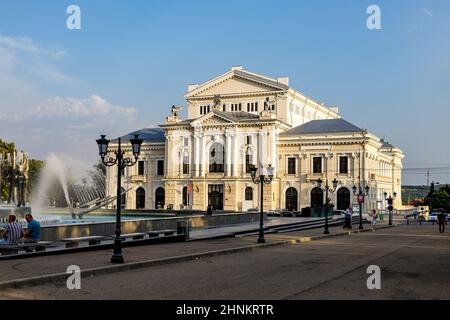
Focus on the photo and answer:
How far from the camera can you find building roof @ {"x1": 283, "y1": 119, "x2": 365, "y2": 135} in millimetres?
80625

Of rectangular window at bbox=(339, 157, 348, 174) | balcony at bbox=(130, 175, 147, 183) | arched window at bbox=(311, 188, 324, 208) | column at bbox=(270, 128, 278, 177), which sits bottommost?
arched window at bbox=(311, 188, 324, 208)

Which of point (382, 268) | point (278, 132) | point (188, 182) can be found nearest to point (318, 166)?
point (278, 132)

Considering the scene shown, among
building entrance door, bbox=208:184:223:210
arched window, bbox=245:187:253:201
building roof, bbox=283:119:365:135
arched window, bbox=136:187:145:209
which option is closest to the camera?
arched window, bbox=245:187:253:201

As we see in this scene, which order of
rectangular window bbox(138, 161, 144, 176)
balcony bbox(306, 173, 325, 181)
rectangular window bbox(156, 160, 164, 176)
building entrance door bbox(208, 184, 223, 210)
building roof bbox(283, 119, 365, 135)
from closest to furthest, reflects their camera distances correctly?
balcony bbox(306, 173, 325, 181), building roof bbox(283, 119, 365, 135), building entrance door bbox(208, 184, 223, 210), rectangular window bbox(156, 160, 164, 176), rectangular window bbox(138, 161, 144, 176)

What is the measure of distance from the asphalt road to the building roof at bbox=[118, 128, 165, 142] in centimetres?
6894

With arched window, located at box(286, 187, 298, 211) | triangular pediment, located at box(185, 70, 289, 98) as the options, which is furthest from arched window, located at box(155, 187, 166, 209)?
arched window, located at box(286, 187, 298, 211)

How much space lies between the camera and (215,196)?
81.9 metres

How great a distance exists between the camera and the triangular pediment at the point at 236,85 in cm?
8456

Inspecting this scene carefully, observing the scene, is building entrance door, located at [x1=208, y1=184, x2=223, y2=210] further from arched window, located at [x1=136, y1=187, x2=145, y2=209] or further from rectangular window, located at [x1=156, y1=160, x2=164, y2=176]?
arched window, located at [x1=136, y1=187, x2=145, y2=209]

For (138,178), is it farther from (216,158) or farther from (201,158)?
(216,158)

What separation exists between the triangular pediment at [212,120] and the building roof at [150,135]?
27.4 ft

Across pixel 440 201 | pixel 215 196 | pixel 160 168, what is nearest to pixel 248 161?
pixel 215 196

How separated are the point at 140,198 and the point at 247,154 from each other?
19.7 metres

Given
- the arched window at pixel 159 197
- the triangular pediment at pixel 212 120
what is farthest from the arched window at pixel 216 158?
the arched window at pixel 159 197
